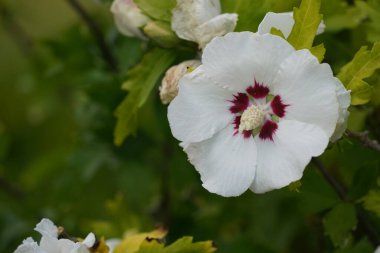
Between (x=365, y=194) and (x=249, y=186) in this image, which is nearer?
(x=249, y=186)

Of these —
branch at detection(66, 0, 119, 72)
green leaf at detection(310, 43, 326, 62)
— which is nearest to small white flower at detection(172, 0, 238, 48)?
green leaf at detection(310, 43, 326, 62)

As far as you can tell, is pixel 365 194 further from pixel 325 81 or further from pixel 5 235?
pixel 5 235

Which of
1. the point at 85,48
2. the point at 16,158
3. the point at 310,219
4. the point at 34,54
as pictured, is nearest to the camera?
the point at 310,219

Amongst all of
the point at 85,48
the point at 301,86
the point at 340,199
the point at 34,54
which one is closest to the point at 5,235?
the point at 85,48

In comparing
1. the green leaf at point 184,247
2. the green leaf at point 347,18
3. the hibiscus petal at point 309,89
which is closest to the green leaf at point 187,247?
the green leaf at point 184,247

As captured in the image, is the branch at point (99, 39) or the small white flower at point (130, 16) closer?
the small white flower at point (130, 16)

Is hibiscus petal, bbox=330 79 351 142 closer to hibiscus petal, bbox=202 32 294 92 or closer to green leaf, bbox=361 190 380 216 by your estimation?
hibiscus petal, bbox=202 32 294 92

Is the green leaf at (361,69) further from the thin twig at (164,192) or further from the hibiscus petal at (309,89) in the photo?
the thin twig at (164,192)
